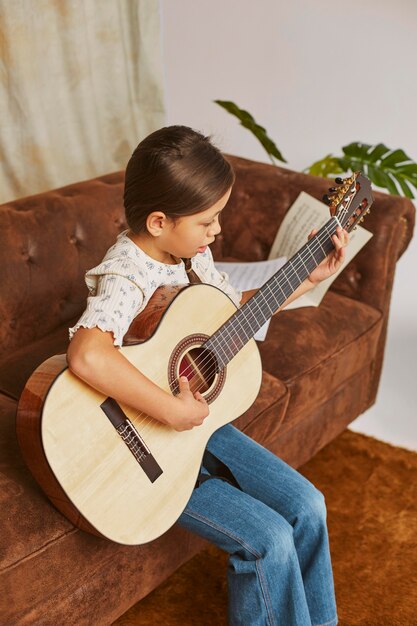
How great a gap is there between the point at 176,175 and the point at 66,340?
72cm

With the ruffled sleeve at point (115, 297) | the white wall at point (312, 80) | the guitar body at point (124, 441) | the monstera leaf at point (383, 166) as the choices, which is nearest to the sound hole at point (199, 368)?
the guitar body at point (124, 441)

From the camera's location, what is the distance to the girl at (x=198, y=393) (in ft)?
5.05

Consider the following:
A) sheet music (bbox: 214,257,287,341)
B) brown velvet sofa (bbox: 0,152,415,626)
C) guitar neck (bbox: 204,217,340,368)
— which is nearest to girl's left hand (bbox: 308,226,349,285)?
guitar neck (bbox: 204,217,340,368)

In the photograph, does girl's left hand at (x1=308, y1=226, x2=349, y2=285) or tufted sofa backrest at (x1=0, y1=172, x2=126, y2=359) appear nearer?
girl's left hand at (x1=308, y1=226, x2=349, y2=285)

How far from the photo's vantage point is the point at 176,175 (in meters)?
1.61

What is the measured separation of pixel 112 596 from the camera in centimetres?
178

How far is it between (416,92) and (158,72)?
3.86 feet

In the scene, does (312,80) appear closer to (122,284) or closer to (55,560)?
(122,284)

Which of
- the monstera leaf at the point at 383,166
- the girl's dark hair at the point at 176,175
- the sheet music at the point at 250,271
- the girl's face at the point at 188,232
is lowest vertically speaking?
the sheet music at the point at 250,271

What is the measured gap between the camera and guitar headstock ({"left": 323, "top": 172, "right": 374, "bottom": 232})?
6.17 feet

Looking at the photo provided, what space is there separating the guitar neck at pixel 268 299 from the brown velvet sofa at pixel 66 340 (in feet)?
1.14

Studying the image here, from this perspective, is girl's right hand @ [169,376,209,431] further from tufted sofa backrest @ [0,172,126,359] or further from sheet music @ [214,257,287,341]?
sheet music @ [214,257,287,341]

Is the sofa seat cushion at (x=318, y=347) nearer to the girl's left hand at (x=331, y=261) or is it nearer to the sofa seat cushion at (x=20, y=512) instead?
the girl's left hand at (x=331, y=261)

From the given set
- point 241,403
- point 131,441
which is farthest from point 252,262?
point 131,441
